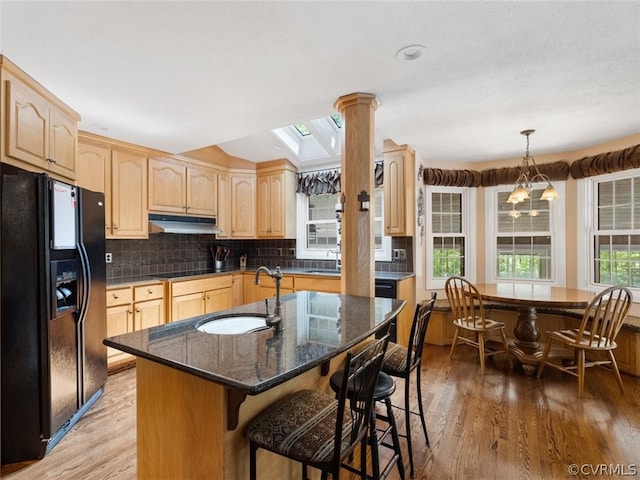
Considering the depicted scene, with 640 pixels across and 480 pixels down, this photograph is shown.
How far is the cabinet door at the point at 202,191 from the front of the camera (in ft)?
13.8

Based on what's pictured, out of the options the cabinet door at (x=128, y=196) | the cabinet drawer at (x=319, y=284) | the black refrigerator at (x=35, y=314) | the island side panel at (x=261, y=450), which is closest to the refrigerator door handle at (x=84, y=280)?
the black refrigerator at (x=35, y=314)

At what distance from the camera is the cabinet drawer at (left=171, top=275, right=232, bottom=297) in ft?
12.4

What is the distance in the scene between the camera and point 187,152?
4141mm

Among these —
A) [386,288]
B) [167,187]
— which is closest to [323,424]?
[386,288]

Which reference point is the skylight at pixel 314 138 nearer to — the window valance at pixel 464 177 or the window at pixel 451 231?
the window valance at pixel 464 177

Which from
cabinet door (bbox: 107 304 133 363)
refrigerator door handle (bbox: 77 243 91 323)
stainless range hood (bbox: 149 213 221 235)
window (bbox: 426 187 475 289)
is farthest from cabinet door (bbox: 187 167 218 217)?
window (bbox: 426 187 475 289)

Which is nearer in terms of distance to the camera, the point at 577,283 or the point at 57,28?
the point at 57,28

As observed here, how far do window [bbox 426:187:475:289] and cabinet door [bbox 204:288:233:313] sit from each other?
9.32ft

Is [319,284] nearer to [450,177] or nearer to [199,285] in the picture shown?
[199,285]

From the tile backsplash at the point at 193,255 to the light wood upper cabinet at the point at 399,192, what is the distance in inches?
13.8

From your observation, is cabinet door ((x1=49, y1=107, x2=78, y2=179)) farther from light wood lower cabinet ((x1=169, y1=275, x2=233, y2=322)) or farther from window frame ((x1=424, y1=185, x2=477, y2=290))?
window frame ((x1=424, y1=185, x2=477, y2=290))

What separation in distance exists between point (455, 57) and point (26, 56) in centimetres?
250

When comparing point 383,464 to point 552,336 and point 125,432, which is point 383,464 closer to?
point 125,432

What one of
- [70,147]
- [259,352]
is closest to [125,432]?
[259,352]
